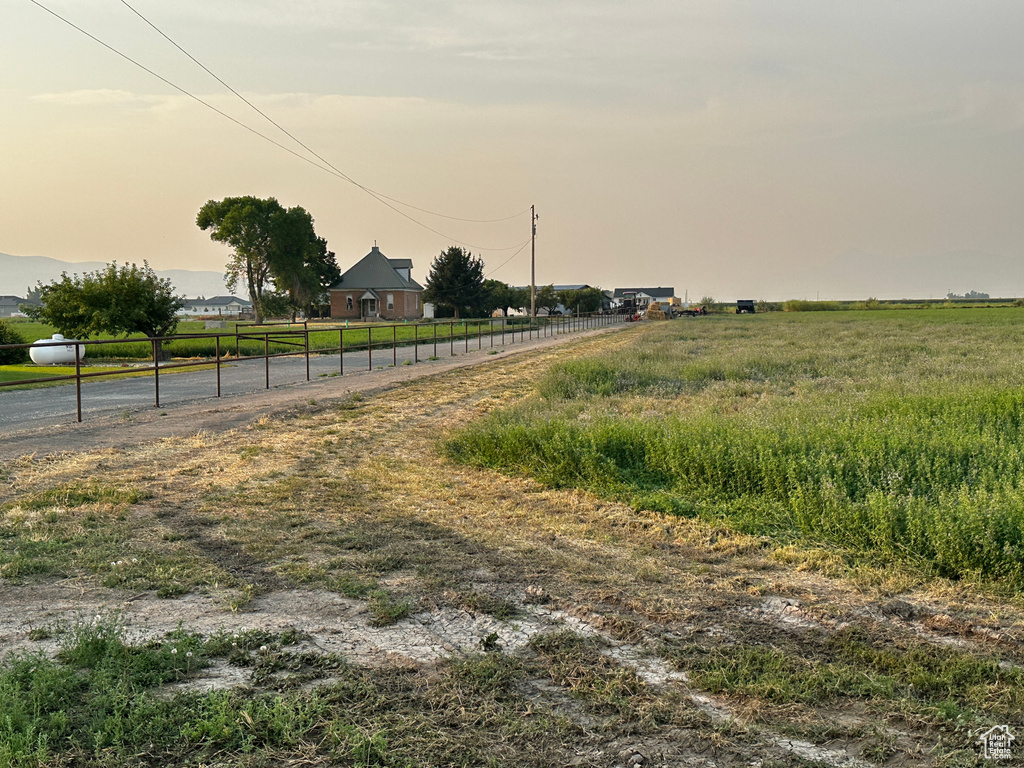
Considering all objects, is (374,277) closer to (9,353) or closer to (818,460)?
(9,353)

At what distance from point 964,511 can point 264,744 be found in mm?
4897

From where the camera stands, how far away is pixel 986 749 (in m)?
3.20

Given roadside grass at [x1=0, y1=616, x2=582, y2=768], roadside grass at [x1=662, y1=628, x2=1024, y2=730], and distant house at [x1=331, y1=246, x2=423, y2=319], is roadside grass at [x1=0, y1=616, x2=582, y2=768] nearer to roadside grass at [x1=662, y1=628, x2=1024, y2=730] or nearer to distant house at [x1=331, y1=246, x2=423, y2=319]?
roadside grass at [x1=662, y1=628, x2=1024, y2=730]

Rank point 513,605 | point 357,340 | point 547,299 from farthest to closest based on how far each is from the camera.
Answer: point 547,299 < point 357,340 < point 513,605

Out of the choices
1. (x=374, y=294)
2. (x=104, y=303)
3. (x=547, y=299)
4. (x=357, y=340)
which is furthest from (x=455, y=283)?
(x=104, y=303)

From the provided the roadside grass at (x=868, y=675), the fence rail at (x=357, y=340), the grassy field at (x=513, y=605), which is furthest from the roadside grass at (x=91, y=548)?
the fence rail at (x=357, y=340)

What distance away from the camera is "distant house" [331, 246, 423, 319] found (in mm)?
88375

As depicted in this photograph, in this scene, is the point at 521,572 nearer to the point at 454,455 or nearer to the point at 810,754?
the point at 810,754

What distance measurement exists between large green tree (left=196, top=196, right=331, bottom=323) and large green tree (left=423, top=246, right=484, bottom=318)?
1303 centimetres

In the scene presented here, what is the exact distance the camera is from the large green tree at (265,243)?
79188 mm

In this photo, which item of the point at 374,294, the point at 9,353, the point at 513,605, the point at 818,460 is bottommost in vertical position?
the point at 513,605

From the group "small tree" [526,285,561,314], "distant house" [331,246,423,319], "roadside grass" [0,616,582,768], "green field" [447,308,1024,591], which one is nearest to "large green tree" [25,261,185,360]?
"green field" [447,308,1024,591]

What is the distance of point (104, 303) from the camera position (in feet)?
108

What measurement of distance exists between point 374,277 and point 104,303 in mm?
58189
